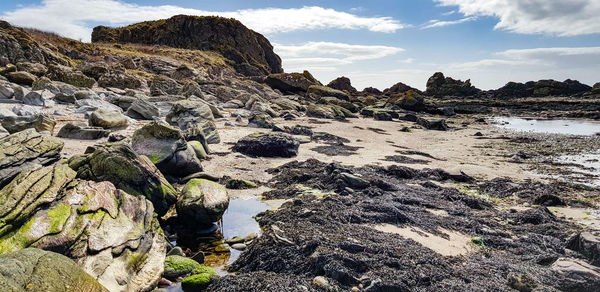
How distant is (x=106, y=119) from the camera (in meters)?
14.9

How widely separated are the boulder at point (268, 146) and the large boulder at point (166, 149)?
3.96 m

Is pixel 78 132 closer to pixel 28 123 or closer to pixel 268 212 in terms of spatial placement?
pixel 28 123

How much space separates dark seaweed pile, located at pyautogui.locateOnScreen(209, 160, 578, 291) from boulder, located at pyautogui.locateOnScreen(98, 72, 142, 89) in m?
24.8

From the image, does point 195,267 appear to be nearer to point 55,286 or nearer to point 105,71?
point 55,286

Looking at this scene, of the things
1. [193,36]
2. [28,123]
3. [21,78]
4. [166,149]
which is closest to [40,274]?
[166,149]

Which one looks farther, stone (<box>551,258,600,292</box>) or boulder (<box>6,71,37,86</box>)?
boulder (<box>6,71,37,86</box>)

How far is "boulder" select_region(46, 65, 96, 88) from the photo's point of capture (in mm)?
24328

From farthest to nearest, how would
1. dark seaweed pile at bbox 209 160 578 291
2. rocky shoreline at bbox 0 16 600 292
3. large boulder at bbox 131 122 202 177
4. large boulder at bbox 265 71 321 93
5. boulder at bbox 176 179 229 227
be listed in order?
large boulder at bbox 265 71 321 93
large boulder at bbox 131 122 202 177
boulder at bbox 176 179 229 227
dark seaweed pile at bbox 209 160 578 291
rocky shoreline at bbox 0 16 600 292

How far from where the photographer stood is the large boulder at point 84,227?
4691mm

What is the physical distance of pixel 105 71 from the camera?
29750 millimetres

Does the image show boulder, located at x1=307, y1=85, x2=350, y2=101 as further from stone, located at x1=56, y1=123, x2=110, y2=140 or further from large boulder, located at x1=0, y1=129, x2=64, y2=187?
large boulder, located at x1=0, y1=129, x2=64, y2=187

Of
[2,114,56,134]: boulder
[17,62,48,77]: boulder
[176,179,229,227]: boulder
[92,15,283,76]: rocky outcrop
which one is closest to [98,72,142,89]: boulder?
[17,62,48,77]: boulder

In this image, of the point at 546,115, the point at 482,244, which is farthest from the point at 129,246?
the point at 546,115

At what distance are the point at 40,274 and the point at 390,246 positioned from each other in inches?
197
